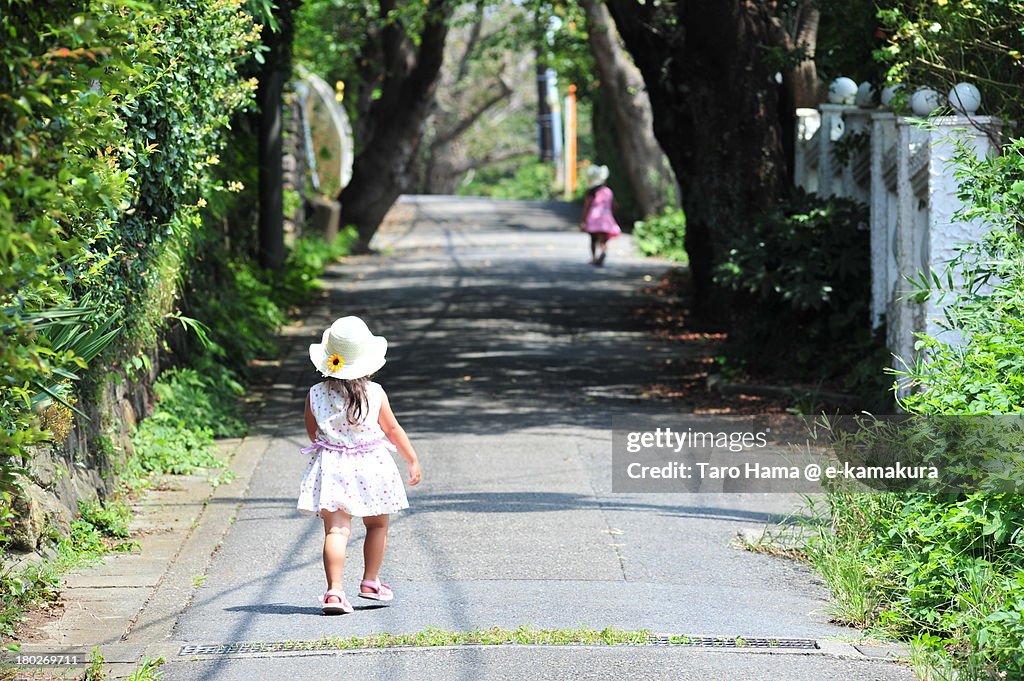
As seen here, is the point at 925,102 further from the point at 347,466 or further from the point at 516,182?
the point at 516,182

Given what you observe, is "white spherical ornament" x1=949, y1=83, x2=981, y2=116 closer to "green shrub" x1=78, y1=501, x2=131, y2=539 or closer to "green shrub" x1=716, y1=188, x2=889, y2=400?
"green shrub" x1=716, y1=188, x2=889, y2=400

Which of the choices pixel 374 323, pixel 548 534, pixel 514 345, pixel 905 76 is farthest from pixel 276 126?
pixel 548 534

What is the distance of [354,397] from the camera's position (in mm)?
6316

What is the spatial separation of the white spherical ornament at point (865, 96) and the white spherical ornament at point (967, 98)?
3118 mm

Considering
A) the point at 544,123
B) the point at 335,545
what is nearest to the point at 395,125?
the point at 335,545

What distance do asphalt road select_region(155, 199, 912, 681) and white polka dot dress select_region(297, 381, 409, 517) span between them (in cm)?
48

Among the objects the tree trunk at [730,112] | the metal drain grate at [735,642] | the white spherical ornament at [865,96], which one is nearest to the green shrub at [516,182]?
the tree trunk at [730,112]

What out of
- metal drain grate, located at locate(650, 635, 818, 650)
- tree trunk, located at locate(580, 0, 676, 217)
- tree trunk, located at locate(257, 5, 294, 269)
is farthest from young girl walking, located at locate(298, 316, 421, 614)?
tree trunk, located at locate(580, 0, 676, 217)

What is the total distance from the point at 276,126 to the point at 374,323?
2.54m

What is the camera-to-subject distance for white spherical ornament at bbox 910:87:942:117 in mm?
8797

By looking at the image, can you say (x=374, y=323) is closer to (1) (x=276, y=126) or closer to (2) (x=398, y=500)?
(1) (x=276, y=126)

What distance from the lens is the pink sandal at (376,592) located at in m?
6.34

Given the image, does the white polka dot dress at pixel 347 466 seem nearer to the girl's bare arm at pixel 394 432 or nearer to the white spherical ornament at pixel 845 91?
the girl's bare arm at pixel 394 432

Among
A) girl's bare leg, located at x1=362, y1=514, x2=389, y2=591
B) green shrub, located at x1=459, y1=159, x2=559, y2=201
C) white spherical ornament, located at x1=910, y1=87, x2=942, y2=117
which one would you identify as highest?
white spherical ornament, located at x1=910, y1=87, x2=942, y2=117
